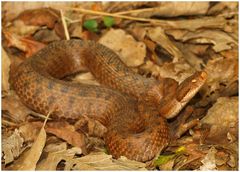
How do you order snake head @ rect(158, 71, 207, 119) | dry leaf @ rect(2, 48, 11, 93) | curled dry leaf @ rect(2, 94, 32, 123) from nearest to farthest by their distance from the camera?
snake head @ rect(158, 71, 207, 119) → curled dry leaf @ rect(2, 94, 32, 123) → dry leaf @ rect(2, 48, 11, 93)

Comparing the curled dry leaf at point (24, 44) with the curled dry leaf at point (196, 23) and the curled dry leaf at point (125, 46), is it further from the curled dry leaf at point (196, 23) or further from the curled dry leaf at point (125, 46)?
the curled dry leaf at point (196, 23)

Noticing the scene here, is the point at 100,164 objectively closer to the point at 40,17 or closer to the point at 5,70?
the point at 5,70

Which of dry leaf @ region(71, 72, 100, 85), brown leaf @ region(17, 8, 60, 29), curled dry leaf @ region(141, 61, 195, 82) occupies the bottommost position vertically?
dry leaf @ region(71, 72, 100, 85)

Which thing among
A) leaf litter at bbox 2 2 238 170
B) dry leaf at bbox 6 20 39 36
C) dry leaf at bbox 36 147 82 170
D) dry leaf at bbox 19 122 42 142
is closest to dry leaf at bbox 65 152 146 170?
leaf litter at bbox 2 2 238 170

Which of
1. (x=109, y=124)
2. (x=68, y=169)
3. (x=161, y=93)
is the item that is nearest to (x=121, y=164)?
(x=68, y=169)

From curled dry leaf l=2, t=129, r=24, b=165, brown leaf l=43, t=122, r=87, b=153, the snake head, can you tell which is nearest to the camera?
curled dry leaf l=2, t=129, r=24, b=165

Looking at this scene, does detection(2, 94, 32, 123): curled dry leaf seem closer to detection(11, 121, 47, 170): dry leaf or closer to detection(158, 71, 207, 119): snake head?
detection(11, 121, 47, 170): dry leaf

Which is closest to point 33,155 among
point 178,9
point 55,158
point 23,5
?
point 55,158
